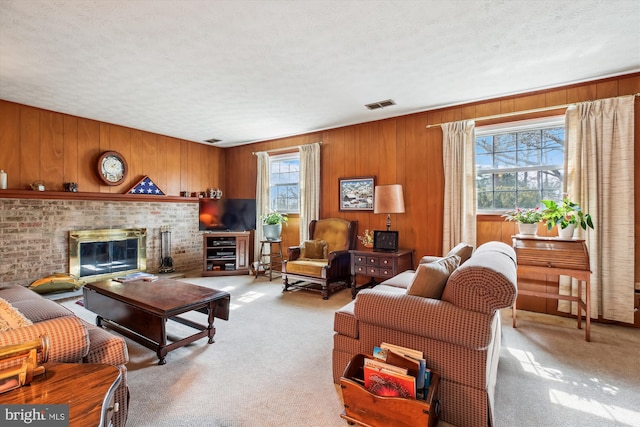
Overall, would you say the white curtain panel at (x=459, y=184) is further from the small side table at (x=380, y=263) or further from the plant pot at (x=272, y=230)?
the plant pot at (x=272, y=230)

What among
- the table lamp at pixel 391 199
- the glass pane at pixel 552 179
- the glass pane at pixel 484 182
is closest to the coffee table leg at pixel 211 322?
the table lamp at pixel 391 199

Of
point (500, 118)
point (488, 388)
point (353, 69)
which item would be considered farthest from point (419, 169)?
point (488, 388)

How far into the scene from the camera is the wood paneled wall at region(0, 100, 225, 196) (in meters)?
4.02

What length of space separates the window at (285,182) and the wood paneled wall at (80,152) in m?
1.55

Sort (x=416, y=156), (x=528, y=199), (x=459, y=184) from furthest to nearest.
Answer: (x=416, y=156), (x=459, y=184), (x=528, y=199)

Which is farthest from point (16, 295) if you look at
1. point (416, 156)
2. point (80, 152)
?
point (416, 156)

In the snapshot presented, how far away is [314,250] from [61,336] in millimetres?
3586

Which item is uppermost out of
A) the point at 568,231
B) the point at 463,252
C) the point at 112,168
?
the point at 112,168

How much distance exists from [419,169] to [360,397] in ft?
11.0

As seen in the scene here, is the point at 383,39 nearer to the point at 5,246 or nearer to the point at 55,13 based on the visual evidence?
the point at 55,13

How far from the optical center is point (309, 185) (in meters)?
5.31

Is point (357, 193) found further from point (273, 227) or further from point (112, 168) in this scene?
point (112, 168)

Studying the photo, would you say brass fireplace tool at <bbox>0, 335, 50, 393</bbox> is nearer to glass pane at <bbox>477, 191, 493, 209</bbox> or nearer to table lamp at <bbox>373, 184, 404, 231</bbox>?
table lamp at <bbox>373, 184, 404, 231</bbox>

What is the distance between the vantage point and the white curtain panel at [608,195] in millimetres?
3037
